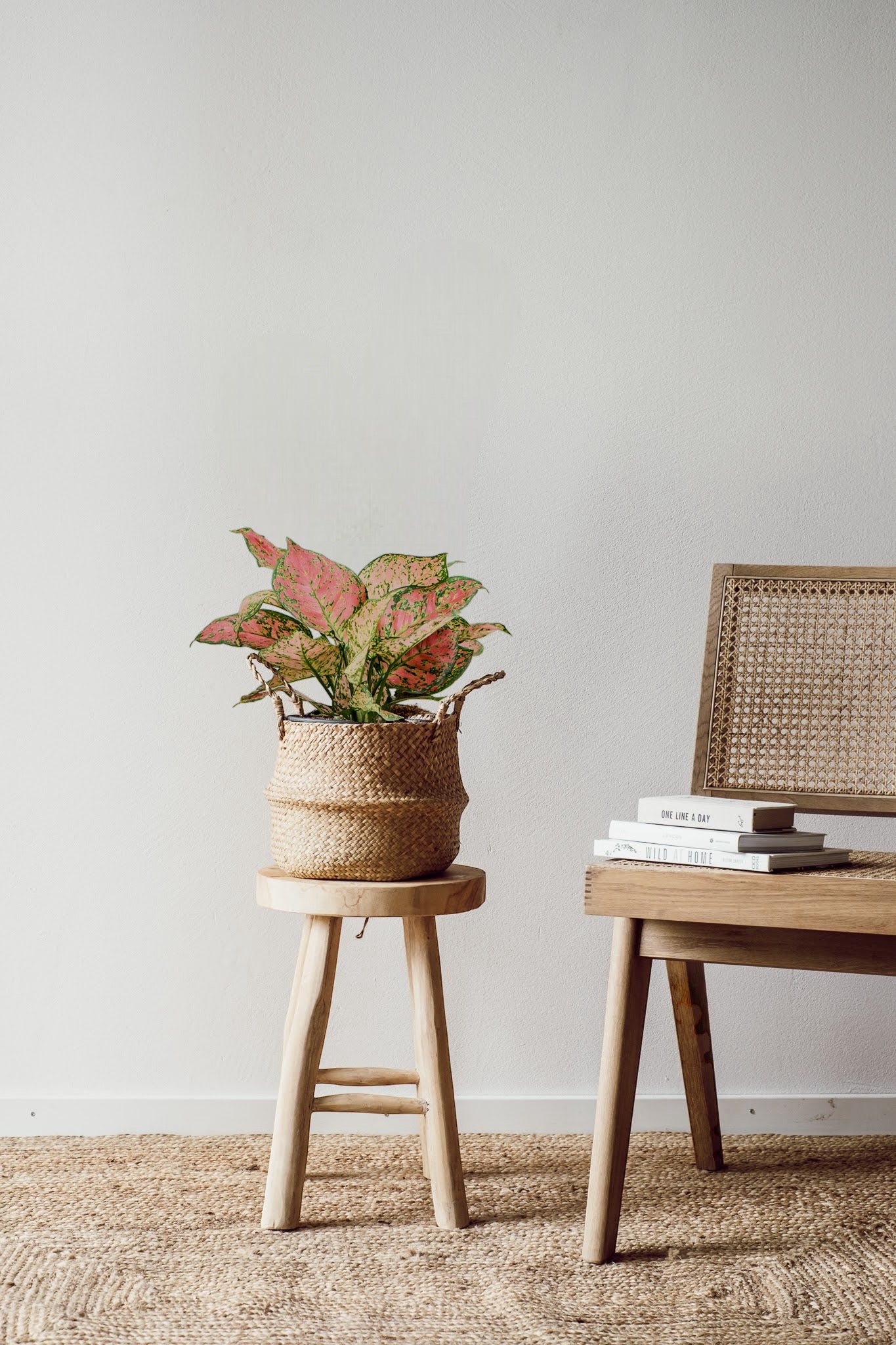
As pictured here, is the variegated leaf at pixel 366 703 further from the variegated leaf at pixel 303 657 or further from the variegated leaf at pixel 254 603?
the variegated leaf at pixel 254 603

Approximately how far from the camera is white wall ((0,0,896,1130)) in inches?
66.4

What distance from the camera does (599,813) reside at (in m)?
1.71

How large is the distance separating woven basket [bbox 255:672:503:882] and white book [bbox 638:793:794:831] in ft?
0.80

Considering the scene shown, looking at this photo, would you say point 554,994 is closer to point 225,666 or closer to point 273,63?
point 225,666

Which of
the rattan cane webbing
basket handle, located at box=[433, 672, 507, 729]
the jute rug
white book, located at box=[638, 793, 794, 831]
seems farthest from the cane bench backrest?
the jute rug

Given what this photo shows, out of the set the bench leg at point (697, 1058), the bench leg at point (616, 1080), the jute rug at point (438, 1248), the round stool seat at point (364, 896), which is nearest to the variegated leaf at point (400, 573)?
the round stool seat at point (364, 896)

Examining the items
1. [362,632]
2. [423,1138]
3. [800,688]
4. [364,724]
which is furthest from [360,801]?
[800,688]

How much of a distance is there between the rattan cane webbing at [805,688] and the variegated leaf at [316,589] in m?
0.49

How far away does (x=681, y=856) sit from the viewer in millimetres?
1245

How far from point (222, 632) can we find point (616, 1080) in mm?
642

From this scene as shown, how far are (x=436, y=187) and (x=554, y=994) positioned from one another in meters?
1.19

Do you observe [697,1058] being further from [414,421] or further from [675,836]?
[414,421]

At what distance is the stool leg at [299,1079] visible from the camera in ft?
4.24

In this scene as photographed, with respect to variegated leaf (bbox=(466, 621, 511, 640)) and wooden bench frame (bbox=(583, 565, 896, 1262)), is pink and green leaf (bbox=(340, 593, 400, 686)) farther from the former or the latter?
wooden bench frame (bbox=(583, 565, 896, 1262))
